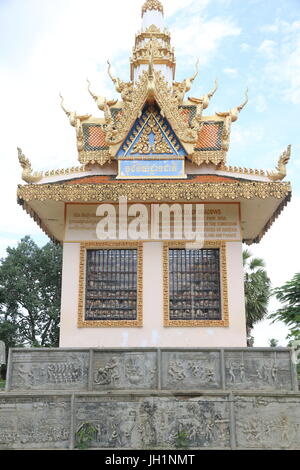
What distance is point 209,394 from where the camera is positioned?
9000mm

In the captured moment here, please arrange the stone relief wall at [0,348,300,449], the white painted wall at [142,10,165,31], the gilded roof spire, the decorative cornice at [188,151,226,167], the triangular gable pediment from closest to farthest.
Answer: the stone relief wall at [0,348,300,449] < the triangular gable pediment < the decorative cornice at [188,151,226,167] < the white painted wall at [142,10,165,31] < the gilded roof spire

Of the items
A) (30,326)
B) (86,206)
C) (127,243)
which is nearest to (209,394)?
(127,243)

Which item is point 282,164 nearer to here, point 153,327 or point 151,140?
point 151,140

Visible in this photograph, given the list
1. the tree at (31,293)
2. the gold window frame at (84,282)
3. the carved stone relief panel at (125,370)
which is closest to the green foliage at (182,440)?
the carved stone relief panel at (125,370)

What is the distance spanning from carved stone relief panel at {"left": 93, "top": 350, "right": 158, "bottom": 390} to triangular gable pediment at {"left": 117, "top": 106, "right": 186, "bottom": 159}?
18.4ft

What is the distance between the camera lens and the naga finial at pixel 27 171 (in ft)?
40.6

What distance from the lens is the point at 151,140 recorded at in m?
13.1

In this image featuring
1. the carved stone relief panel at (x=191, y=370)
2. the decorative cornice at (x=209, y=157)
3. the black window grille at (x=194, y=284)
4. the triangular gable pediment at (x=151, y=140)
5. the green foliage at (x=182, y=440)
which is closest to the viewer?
the green foliage at (x=182, y=440)

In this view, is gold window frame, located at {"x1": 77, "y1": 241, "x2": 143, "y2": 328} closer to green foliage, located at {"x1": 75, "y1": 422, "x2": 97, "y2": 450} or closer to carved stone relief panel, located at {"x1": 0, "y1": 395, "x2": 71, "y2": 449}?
carved stone relief panel, located at {"x1": 0, "y1": 395, "x2": 71, "y2": 449}

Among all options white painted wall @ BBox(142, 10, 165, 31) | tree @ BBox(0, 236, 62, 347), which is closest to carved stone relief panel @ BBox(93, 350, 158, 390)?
white painted wall @ BBox(142, 10, 165, 31)

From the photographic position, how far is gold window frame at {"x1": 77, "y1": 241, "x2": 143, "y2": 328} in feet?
38.4

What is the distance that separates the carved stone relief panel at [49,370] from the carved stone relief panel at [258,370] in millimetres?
2842

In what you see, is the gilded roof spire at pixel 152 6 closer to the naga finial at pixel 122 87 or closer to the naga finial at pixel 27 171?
the naga finial at pixel 122 87
